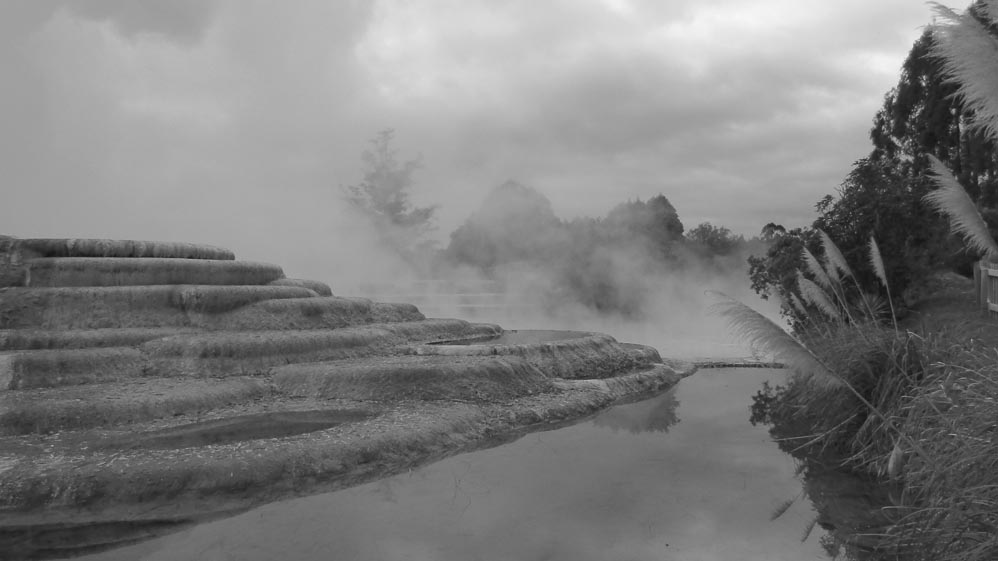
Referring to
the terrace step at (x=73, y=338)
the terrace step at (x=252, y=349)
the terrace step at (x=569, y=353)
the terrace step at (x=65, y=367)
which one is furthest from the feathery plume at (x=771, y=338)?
the terrace step at (x=73, y=338)

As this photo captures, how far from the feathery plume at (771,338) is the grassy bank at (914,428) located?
36 centimetres

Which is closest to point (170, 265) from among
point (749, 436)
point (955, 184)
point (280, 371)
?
point (280, 371)

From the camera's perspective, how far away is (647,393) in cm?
→ 1002

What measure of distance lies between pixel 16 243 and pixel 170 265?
7.40ft

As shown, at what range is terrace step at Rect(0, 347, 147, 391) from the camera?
794cm

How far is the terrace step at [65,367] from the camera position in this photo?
7.94 m

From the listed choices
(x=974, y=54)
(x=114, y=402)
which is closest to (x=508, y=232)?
(x=114, y=402)

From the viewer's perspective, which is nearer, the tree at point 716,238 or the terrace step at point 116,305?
the terrace step at point 116,305

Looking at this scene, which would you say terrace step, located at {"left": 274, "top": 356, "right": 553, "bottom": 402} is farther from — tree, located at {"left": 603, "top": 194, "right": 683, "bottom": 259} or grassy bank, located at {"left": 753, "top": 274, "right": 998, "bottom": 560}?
tree, located at {"left": 603, "top": 194, "right": 683, "bottom": 259}

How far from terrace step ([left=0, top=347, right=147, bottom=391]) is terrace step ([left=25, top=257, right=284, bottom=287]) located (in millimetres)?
2539

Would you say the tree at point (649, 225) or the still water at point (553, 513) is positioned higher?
the tree at point (649, 225)

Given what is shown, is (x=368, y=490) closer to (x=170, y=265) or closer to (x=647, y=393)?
(x=647, y=393)

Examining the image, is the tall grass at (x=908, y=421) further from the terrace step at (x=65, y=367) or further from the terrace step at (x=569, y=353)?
the terrace step at (x=65, y=367)

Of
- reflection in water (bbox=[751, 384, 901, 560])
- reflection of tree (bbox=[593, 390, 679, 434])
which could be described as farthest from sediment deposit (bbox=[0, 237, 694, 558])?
reflection in water (bbox=[751, 384, 901, 560])
